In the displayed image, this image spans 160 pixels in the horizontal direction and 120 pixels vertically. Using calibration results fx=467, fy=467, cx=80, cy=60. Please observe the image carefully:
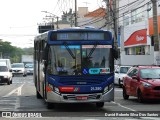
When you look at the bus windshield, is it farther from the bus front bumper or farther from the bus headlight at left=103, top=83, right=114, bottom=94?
the bus front bumper

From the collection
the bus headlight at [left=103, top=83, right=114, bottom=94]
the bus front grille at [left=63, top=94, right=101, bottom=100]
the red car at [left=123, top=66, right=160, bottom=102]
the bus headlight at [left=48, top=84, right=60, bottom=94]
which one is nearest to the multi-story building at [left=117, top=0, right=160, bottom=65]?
the red car at [left=123, top=66, right=160, bottom=102]

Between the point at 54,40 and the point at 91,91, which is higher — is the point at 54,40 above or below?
above

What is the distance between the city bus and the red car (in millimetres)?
3163

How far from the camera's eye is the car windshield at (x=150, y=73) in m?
19.8

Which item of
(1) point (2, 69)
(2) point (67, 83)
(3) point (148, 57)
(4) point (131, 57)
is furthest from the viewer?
(4) point (131, 57)

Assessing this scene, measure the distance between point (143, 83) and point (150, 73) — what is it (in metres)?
1.11

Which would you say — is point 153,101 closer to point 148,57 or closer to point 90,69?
point 90,69

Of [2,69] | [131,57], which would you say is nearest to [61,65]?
[2,69]

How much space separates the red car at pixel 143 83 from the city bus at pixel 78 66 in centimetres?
316

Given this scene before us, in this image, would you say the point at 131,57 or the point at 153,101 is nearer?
the point at 153,101

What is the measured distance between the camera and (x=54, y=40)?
16.2m

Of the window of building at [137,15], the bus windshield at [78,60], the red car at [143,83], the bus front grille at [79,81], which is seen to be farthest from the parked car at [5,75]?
the bus front grille at [79,81]

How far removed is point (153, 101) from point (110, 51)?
16.2ft

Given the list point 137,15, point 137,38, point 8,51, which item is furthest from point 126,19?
point 8,51
